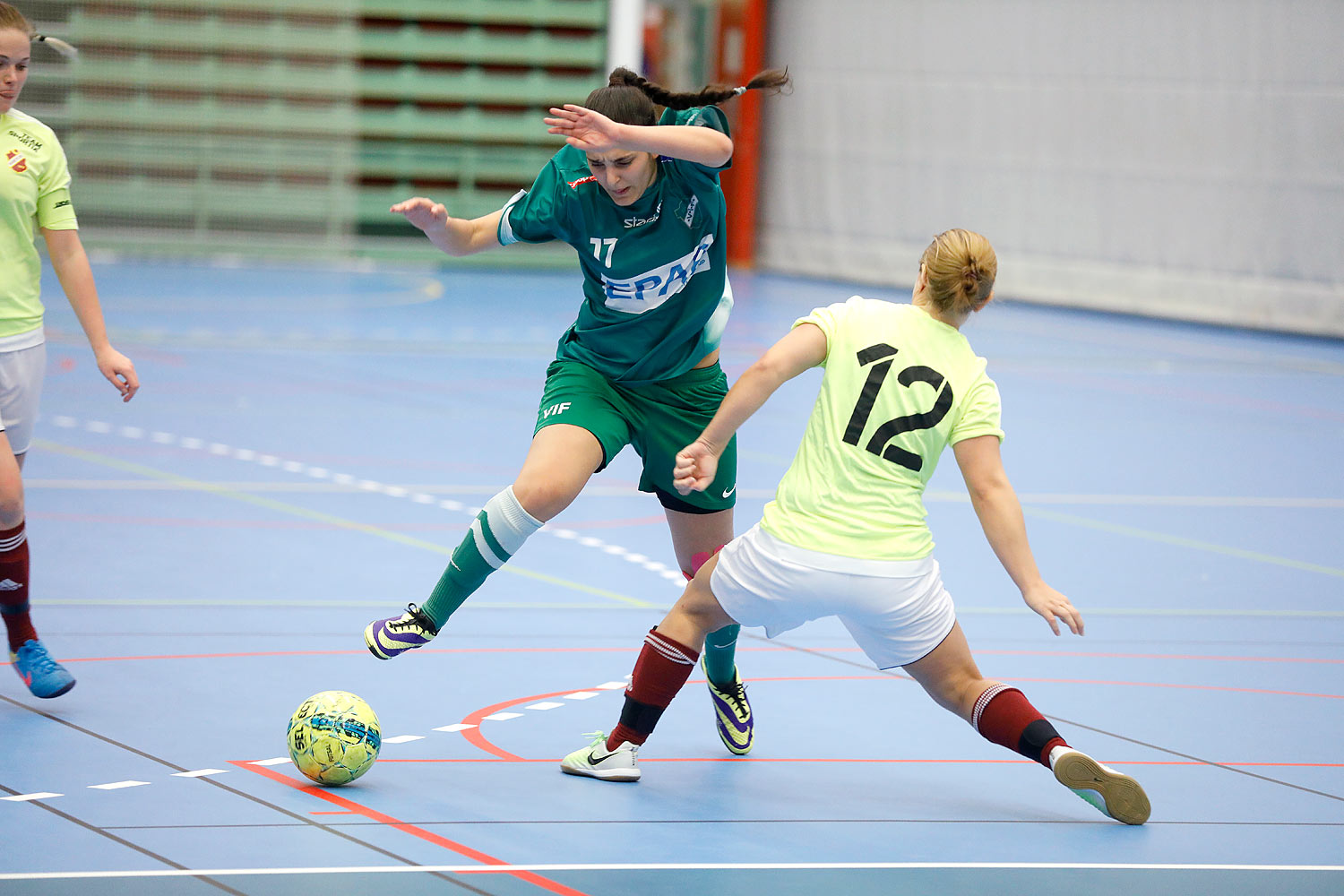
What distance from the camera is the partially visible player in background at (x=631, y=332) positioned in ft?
13.6

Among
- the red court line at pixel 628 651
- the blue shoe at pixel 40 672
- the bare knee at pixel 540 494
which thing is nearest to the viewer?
the bare knee at pixel 540 494

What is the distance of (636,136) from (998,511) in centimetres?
122

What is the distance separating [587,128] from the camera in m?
3.86

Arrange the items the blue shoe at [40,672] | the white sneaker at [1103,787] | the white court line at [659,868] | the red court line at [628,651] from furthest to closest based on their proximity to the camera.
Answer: the red court line at [628,651] → the blue shoe at [40,672] → the white sneaker at [1103,787] → the white court line at [659,868]

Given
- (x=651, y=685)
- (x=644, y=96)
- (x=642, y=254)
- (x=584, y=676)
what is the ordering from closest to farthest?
(x=651, y=685) → (x=644, y=96) → (x=642, y=254) → (x=584, y=676)

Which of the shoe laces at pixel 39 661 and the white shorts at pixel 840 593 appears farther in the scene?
the shoe laces at pixel 39 661

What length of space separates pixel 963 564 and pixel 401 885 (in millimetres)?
4035

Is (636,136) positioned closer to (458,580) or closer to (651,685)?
(458,580)

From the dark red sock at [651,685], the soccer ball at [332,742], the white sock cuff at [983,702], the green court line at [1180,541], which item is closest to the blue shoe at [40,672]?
the soccer ball at [332,742]

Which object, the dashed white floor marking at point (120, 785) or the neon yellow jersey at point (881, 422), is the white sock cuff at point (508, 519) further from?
the dashed white floor marking at point (120, 785)

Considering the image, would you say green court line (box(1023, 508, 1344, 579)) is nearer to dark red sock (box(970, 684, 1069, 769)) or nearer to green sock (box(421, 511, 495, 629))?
dark red sock (box(970, 684, 1069, 769))

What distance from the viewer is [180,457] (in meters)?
8.48

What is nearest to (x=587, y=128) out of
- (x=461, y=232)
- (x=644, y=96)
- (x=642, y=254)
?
(x=644, y=96)

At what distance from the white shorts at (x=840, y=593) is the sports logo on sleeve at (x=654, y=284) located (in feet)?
2.72
